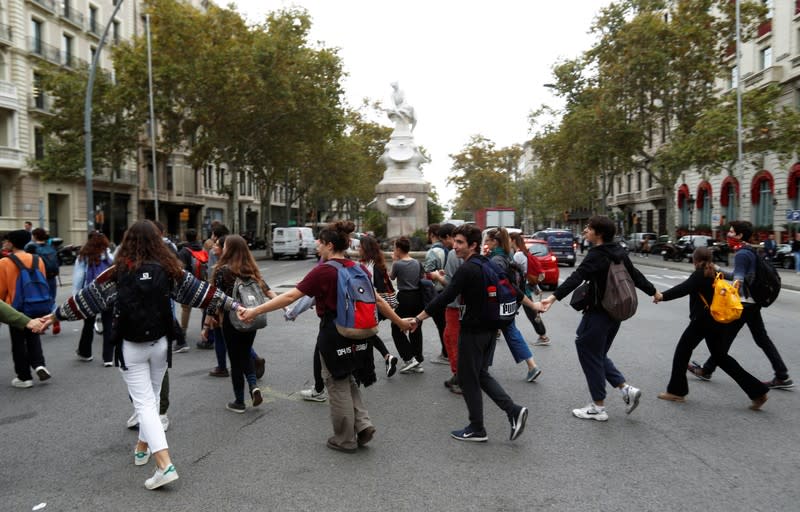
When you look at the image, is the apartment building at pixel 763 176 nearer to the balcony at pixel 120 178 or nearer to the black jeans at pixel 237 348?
the black jeans at pixel 237 348

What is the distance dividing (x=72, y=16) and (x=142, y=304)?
4082 cm

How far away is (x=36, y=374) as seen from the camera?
6.99 metres

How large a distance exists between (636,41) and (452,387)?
27517mm

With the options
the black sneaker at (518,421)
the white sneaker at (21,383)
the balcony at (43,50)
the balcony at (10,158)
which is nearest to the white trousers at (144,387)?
the black sneaker at (518,421)

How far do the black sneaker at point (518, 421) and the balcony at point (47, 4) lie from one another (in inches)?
1507

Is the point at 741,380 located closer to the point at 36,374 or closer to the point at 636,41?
the point at 36,374

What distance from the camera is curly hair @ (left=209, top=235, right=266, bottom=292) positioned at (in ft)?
17.9

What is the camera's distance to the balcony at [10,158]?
31.9 meters

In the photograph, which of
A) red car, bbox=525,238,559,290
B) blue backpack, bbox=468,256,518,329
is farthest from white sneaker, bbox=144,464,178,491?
red car, bbox=525,238,559,290

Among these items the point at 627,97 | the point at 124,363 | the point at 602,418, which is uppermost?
the point at 627,97

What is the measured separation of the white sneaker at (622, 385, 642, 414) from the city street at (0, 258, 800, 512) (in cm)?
12

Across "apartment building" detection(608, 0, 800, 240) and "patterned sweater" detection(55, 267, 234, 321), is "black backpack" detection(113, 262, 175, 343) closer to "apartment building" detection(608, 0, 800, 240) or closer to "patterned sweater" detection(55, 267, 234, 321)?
"patterned sweater" detection(55, 267, 234, 321)

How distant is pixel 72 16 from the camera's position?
125 feet

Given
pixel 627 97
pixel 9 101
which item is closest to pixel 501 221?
pixel 627 97
